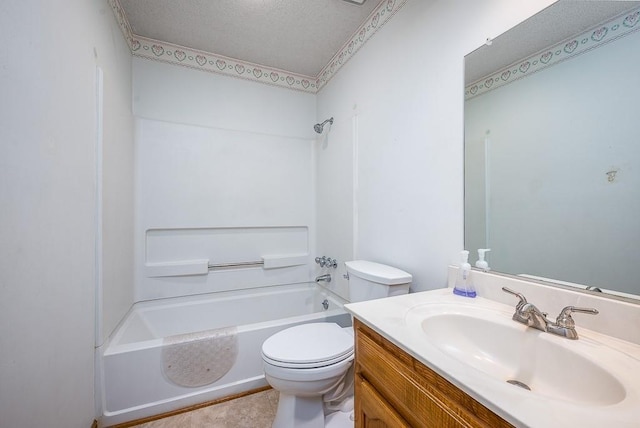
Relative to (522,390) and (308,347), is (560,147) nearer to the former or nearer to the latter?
(522,390)

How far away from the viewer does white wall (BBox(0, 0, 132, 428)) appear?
2.34 ft

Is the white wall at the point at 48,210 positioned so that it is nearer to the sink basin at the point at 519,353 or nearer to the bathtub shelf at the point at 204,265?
the bathtub shelf at the point at 204,265

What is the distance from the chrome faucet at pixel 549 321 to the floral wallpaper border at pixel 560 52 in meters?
0.74

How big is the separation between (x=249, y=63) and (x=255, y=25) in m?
0.51

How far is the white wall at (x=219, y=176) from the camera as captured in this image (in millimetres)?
1906

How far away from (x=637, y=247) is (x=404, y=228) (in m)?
0.81

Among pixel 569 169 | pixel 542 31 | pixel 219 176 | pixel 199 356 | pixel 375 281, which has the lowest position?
pixel 199 356

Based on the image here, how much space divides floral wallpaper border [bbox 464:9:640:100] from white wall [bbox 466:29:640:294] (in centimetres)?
2

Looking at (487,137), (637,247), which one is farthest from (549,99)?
(637,247)

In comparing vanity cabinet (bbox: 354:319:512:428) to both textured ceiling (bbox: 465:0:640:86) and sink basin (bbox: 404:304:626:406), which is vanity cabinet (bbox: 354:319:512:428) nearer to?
sink basin (bbox: 404:304:626:406)

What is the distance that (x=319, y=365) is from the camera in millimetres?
1075

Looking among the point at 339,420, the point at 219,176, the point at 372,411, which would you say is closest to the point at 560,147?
the point at 372,411

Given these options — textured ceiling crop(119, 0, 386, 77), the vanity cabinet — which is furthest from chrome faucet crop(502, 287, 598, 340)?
textured ceiling crop(119, 0, 386, 77)

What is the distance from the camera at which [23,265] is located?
76 cm
